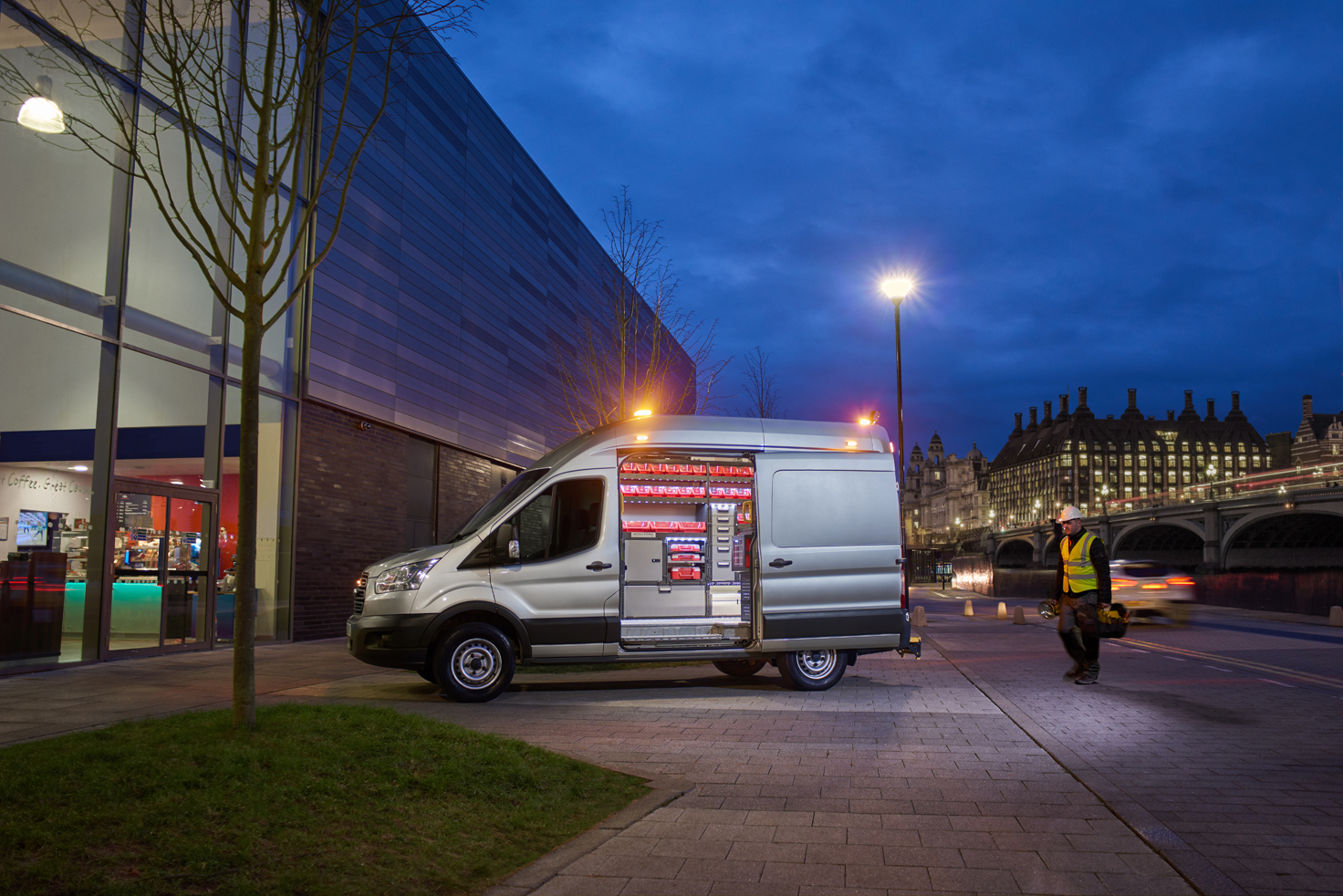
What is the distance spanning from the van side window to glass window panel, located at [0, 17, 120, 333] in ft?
21.8

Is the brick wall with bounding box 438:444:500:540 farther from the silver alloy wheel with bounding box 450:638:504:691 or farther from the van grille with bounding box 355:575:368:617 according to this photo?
the silver alloy wheel with bounding box 450:638:504:691

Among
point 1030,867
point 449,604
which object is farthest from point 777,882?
point 449,604

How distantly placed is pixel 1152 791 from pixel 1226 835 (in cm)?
102

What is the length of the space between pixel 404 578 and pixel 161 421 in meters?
6.63

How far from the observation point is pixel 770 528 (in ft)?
36.5

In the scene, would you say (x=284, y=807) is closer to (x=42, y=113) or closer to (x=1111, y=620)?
(x=1111, y=620)

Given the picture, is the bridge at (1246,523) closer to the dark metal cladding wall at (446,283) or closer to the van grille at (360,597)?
the dark metal cladding wall at (446,283)

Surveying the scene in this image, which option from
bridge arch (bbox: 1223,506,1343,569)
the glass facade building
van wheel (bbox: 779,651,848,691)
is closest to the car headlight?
van wheel (bbox: 779,651,848,691)

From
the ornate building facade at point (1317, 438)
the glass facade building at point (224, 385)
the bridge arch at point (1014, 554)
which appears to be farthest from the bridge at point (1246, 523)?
the ornate building facade at point (1317, 438)

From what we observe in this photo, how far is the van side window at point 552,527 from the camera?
1056 centimetres

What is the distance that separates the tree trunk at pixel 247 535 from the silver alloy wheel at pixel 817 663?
653cm

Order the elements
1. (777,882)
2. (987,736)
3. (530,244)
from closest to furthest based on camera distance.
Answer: (777,882)
(987,736)
(530,244)

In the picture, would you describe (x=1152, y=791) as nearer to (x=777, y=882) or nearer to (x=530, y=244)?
(x=777, y=882)

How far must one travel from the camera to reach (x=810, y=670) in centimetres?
1155
